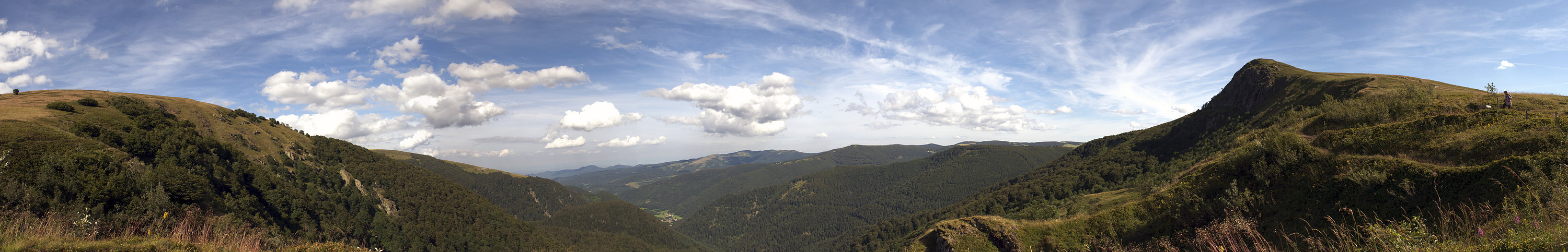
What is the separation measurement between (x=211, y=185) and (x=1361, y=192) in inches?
4371

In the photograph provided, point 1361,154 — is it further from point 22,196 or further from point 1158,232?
point 22,196

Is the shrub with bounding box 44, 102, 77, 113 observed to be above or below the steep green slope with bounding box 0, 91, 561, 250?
above

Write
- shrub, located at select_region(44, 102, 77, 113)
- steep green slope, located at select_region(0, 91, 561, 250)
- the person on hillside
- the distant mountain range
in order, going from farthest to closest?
shrub, located at select_region(44, 102, 77, 113)
the person on hillside
steep green slope, located at select_region(0, 91, 561, 250)
the distant mountain range

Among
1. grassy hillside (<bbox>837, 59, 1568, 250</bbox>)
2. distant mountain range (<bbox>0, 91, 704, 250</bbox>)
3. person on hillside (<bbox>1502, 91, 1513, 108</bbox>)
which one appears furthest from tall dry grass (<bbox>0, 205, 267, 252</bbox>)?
person on hillside (<bbox>1502, 91, 1513, 108</bbox>)

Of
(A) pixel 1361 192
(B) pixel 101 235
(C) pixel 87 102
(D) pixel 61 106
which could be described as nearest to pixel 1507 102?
(A) pixel 1361 192

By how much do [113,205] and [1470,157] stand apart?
89.3 m

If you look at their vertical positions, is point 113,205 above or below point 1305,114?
below

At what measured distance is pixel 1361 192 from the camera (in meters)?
22.3

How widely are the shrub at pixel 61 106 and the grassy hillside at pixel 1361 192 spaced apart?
12030cm

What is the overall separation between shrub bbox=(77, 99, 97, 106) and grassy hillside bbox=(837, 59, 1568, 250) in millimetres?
130589

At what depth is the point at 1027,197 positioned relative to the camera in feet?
420

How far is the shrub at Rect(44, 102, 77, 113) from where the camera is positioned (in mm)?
59812

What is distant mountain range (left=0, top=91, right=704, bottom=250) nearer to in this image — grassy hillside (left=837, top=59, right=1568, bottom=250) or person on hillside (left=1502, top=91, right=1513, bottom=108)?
grassy hillside (left=837, top=59, right=1568, bottom=250)

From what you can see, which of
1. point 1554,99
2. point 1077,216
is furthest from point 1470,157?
point 1077,216
